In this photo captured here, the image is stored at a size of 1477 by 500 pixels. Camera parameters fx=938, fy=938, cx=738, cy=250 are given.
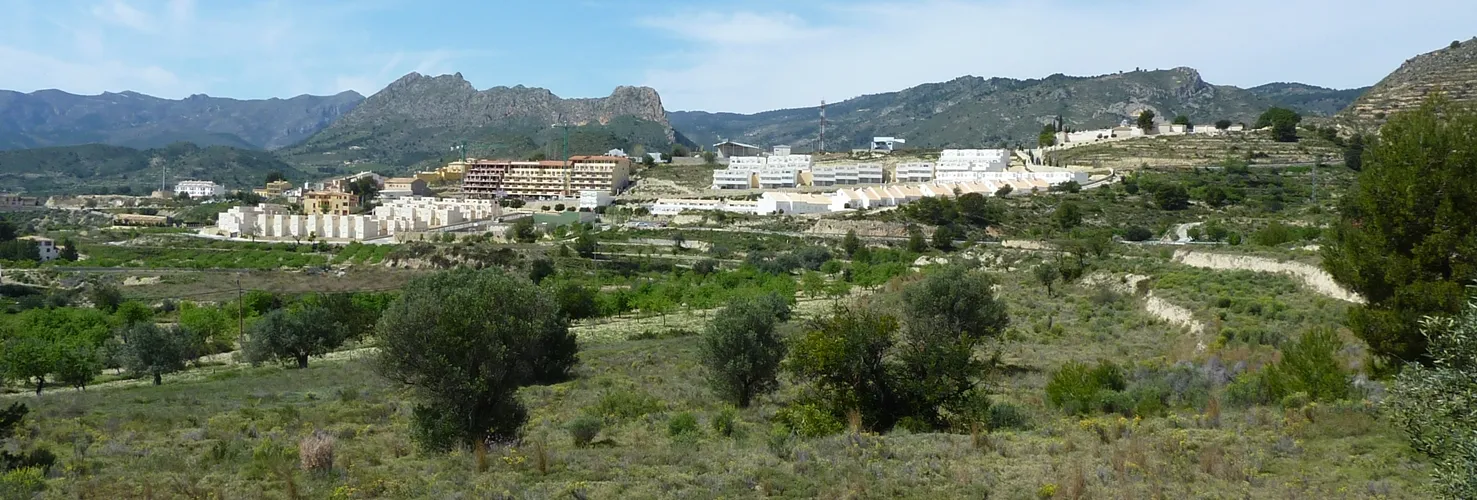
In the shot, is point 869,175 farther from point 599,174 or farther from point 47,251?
point 47,251

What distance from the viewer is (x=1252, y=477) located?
350 inches

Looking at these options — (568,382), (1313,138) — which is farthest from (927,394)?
(1313,138)

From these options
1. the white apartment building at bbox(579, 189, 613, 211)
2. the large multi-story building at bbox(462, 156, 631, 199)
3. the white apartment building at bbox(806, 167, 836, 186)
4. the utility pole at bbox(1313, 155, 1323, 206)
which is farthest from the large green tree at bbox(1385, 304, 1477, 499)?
the large multi-story building at bbox(462, 156, 631, 199)

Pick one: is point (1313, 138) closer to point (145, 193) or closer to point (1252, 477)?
point (1252, 477)

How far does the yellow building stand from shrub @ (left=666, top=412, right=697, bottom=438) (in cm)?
8917

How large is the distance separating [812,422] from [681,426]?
1.90m

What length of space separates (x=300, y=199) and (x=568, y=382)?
99475 mm

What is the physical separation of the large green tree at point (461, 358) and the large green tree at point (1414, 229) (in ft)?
36.1

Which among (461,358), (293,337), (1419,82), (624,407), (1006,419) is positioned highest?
(1419,82)

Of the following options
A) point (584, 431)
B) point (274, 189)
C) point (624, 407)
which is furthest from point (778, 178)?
point (584, 431)

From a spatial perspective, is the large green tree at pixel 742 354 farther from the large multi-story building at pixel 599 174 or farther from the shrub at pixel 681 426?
the large multi-story building at pixel 599 174

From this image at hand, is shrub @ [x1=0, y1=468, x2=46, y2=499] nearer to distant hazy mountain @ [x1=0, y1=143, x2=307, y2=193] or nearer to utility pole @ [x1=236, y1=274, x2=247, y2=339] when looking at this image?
utility pole @ [x1=236, y1=274, x2=247, y2=339]

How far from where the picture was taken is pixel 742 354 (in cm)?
1677

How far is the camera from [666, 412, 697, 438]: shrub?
42.2 ft
